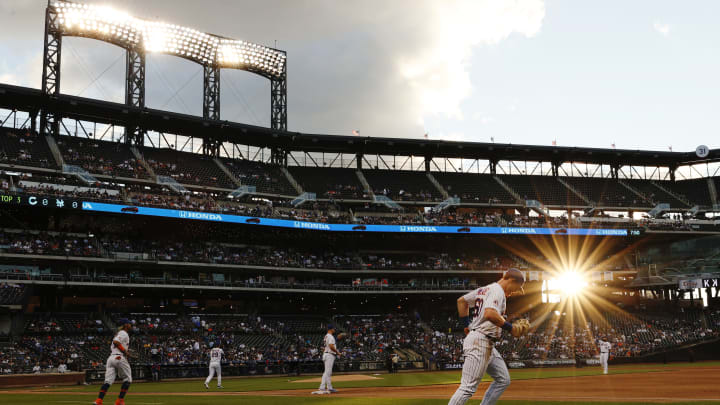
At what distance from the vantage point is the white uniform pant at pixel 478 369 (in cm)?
880

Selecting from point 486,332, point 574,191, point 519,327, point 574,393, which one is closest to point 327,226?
point 574,191

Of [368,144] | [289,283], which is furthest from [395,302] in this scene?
[368,144]

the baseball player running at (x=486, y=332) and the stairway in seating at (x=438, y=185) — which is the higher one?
the stairway in seating at (x=438, y=185)

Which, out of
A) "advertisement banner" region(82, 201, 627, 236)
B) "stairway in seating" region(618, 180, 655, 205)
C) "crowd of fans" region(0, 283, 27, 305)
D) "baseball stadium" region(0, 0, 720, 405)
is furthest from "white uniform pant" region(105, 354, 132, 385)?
"stairway in seating" region(618, 180, 655, 205)

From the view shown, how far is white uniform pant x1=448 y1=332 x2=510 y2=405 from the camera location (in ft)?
28.9

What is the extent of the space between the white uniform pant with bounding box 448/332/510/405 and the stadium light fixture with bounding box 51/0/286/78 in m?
57.5

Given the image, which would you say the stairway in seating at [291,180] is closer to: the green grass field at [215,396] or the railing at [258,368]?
the railing at [258,368]

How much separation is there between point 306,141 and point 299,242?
12.0 m

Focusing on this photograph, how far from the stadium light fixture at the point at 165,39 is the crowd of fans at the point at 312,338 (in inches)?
1025

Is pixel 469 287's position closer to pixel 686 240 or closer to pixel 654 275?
pixel 654 275

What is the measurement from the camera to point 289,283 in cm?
5747

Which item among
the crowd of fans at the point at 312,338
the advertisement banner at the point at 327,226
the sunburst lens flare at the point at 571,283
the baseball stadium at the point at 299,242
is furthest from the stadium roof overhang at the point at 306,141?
the crowd of fans at the point at 312,338

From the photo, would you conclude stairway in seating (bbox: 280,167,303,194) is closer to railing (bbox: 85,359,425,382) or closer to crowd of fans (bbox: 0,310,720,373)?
crowd of fans (bbox: 0,310,720,373)

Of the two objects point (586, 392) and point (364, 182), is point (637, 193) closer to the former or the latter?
point (364, 182)
